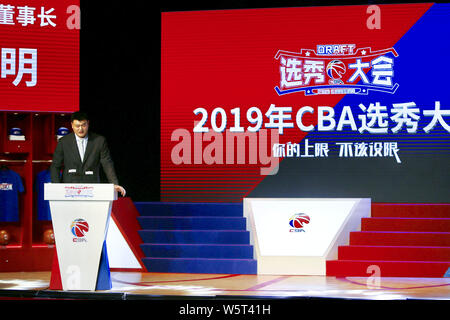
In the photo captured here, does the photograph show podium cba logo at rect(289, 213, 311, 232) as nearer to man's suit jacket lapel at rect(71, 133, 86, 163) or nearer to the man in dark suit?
the man in dark suit

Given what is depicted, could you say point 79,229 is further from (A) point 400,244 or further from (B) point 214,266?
(A) point 400,244

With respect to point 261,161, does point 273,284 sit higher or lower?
lower

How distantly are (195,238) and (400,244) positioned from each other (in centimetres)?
215

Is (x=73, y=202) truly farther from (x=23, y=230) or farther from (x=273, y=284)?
(x=23, y=230)

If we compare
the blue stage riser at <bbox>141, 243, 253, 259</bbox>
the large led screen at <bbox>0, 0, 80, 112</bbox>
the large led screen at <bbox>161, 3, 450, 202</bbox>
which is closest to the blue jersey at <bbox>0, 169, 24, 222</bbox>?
the large led screen at <bbox>0, 0, 80, 112</bbox>

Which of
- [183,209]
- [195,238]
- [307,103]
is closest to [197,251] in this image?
[195,238]

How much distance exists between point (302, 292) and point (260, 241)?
1.57 m

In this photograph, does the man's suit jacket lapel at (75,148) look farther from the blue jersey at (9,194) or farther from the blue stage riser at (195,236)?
the blue jersey at (9,194)

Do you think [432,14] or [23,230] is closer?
[23,230]

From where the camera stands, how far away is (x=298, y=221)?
22.8ft

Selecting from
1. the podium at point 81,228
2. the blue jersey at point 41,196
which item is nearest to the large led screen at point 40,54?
the blue jersey at point 41,196

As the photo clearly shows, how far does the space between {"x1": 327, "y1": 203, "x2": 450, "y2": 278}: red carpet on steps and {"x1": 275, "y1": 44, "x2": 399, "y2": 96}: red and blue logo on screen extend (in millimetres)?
1574
